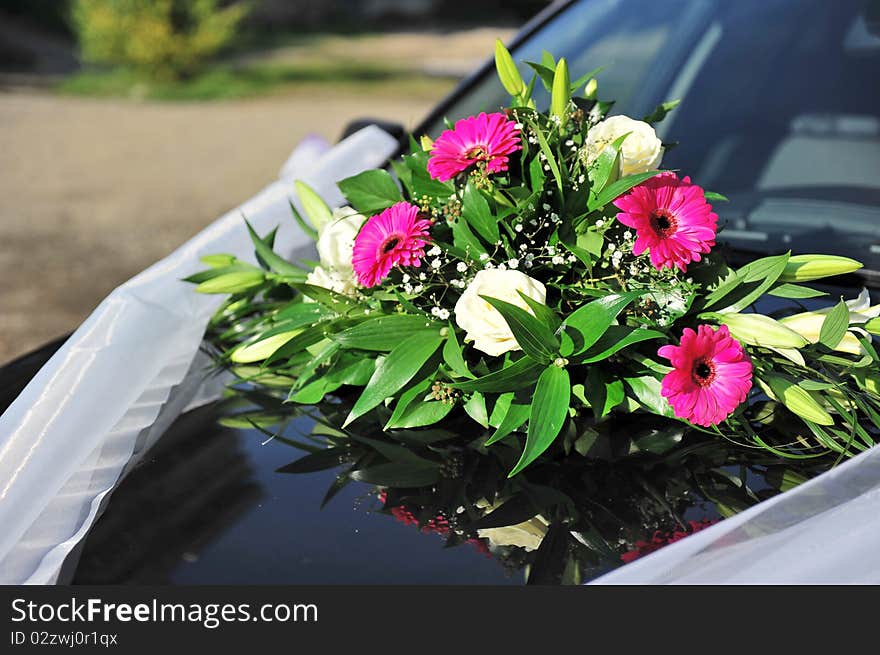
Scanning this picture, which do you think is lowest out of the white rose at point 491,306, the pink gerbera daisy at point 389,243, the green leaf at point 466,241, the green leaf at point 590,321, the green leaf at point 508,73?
the green leaf at point 590,321

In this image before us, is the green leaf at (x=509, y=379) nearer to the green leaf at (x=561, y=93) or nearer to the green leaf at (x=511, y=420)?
the green leaf at (x=511, y=420)

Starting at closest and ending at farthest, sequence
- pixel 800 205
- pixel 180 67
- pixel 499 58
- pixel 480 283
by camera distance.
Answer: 1. pixel 480 283
2. pixel 499 58
3. pixel 800 205
4. pixel 180 67

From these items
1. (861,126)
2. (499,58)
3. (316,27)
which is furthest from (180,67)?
(499,58)

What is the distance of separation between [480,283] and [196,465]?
19.3 inches

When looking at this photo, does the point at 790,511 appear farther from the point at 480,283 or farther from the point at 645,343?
the point at 480,283

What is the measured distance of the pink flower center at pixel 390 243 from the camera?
1.43m

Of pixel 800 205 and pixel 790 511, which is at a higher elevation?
pixel 790 511

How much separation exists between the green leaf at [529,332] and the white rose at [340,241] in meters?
0.34

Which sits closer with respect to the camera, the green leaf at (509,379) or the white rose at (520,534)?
the white rose at (520,534)

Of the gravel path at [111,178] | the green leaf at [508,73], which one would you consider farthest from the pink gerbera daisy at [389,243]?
the gravel path at [111,178]

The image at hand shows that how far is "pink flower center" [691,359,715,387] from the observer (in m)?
1.29

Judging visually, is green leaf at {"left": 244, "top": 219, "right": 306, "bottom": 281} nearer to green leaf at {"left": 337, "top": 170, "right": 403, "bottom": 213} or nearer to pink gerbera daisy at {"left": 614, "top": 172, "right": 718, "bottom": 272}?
green leaf at {"left": 337, "top": 170, "right": 403, "bottom": 213}

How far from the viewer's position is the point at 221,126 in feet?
35.4

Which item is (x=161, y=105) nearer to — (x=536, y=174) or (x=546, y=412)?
(x=536, y=174)
